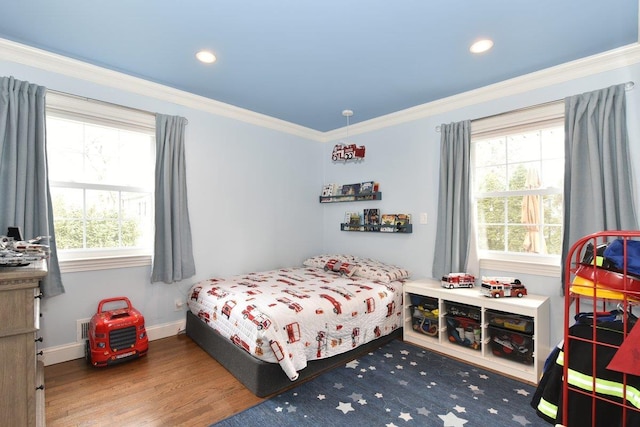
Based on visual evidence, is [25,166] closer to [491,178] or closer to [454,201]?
[454,201]

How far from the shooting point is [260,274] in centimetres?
351

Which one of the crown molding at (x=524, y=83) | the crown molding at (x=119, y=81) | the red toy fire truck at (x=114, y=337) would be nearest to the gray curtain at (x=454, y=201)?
the crown molding at (x=524, y=83)

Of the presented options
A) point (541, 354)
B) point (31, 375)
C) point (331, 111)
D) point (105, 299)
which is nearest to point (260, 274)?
point (105, 299)

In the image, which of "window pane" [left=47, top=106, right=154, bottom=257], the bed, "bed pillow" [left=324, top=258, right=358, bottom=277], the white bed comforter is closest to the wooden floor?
the bed

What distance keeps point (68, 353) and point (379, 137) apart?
3.72 m

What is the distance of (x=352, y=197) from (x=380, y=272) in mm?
1147

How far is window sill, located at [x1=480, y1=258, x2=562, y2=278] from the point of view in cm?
260

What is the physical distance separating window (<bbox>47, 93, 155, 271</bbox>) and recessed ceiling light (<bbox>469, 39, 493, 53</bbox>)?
2808 mm

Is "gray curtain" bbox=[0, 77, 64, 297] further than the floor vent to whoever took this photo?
No

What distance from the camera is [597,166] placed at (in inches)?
91.5

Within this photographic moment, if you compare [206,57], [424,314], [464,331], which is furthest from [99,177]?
[464,331]

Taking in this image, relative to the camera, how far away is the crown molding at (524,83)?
2.32 metres

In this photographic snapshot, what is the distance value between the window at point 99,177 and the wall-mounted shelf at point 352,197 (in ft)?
7.22

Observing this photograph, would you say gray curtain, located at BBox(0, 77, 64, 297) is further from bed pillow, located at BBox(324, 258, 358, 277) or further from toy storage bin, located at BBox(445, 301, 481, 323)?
toy storage bin, located at BBox(445, 301, 481, 323)
